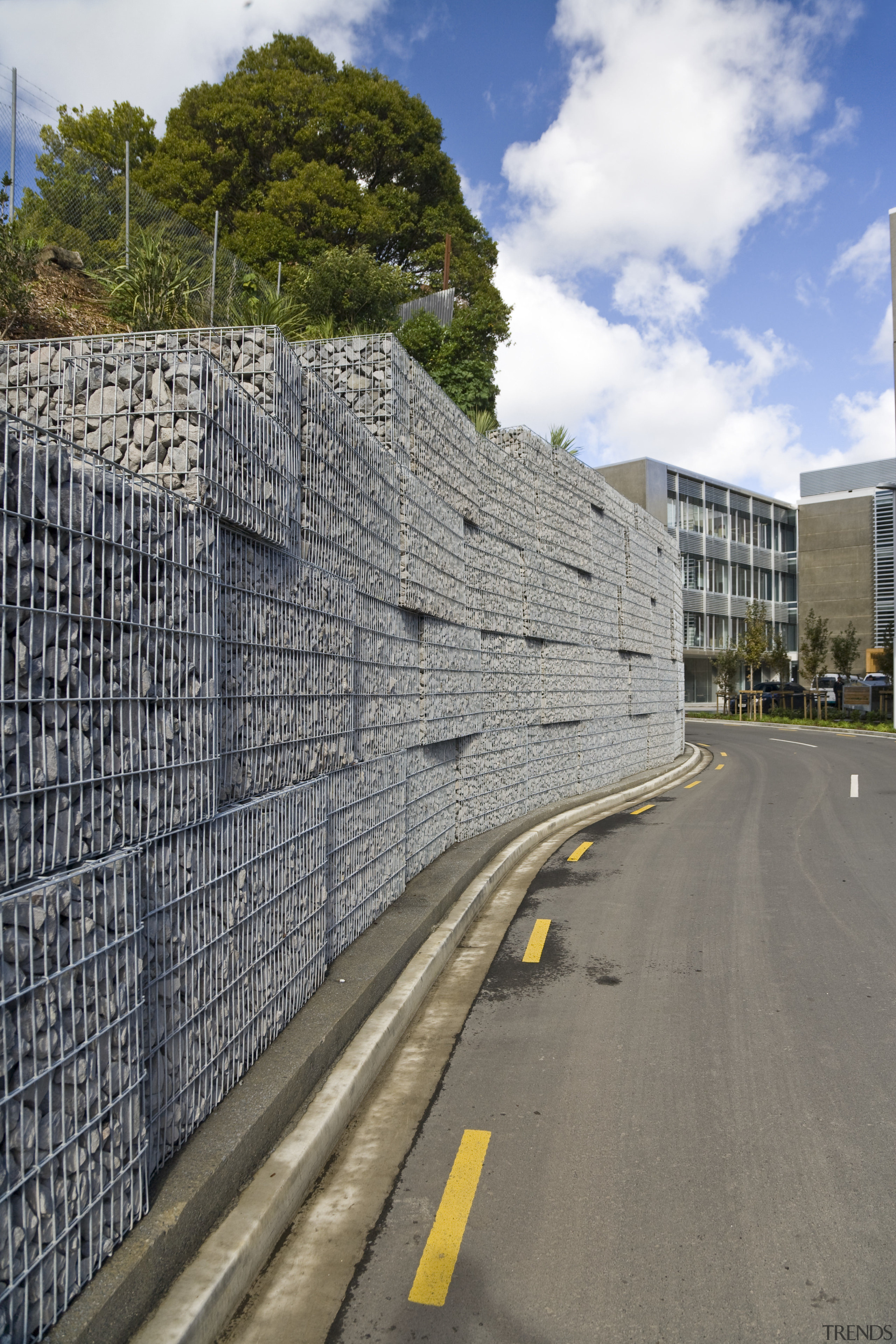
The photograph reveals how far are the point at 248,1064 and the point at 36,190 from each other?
18.2 m

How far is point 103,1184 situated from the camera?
2.66 meters

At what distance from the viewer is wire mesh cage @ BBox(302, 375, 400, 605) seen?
5.35 metres

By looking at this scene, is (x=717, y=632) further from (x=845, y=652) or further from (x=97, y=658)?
(x=97, y=658)

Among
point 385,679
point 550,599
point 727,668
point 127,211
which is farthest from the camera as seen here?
point 727,668

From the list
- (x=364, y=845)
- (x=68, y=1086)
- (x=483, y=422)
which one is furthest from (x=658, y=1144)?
(x=483, y=422)

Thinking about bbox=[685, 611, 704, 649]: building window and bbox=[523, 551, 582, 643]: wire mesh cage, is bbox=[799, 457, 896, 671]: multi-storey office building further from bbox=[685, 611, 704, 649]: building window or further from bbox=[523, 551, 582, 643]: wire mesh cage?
bbox=[523, 551, 582, 643]: wire mesh cage

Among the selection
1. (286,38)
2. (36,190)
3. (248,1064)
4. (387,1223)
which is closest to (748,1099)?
(387,1223)

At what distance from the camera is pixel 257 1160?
3.68 metres

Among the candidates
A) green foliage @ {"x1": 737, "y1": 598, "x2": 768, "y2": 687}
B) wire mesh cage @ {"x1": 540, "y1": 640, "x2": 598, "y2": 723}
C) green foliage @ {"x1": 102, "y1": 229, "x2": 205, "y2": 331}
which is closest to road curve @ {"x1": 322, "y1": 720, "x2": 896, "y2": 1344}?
wire mesh cage @ {"x1": 540, "y1": 640, "x2": 598, "y2": 723}

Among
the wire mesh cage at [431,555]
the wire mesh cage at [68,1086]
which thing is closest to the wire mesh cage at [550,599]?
the wire mesh cage at [431,555]

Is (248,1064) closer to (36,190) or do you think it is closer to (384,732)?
(384,732)

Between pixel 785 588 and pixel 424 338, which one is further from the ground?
pixel 424 338

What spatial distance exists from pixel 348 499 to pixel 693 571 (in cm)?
5695

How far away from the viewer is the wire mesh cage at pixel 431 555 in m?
7.77
